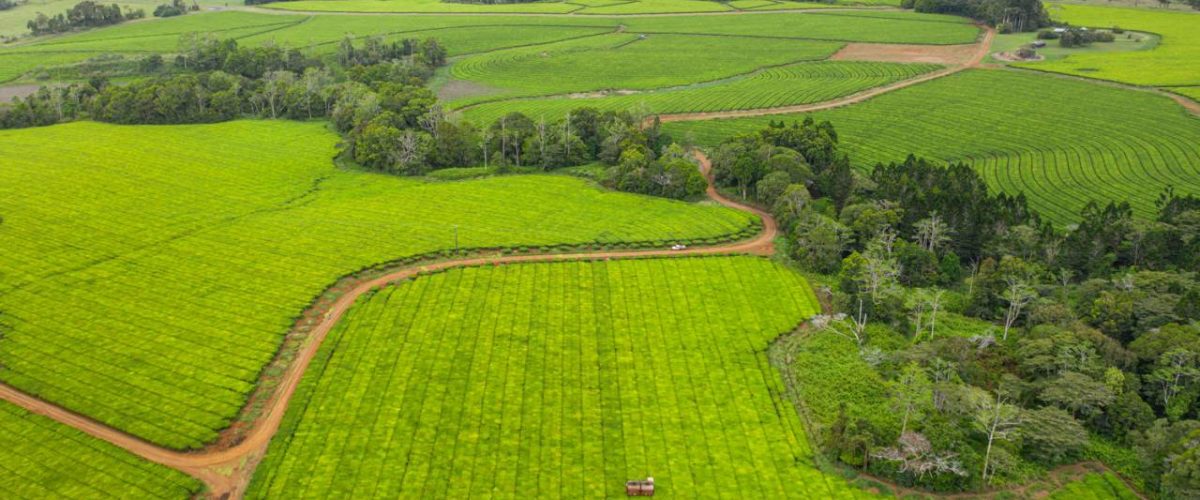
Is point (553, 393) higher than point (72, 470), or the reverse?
point (553, 393)

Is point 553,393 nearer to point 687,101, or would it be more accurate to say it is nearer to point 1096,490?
point 1096,490

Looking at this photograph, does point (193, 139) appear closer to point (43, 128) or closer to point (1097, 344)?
point (43, 128)

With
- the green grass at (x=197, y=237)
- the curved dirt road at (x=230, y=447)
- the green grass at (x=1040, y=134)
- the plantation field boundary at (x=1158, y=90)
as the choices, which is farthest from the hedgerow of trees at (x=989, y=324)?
the plantation field boundary at (x=1158, y=90)

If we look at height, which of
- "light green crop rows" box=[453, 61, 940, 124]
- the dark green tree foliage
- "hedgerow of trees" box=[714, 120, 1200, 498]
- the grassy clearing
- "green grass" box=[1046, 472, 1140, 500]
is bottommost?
"green grass" box=[1046, 472, 1140, 500]

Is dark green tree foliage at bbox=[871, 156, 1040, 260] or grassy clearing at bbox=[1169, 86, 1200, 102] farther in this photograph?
grassy clearing at bbox=[1169, 86, 1200, 102]

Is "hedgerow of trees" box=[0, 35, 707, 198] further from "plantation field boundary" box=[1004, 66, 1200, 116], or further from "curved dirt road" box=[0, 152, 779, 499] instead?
"plantation field boundary" box=[1004, 66, 1200, 116]

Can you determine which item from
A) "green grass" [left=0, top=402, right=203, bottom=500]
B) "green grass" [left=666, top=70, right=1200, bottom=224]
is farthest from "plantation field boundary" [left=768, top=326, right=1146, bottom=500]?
Result: "green grass" [left=666, top=70, right=1200, bottom=224]

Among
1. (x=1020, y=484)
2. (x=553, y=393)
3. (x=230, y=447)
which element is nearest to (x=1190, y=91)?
(x=1020, y=484)
